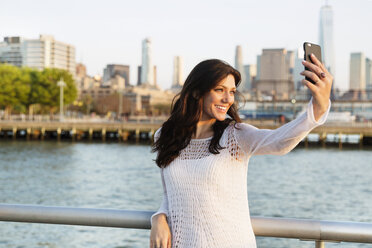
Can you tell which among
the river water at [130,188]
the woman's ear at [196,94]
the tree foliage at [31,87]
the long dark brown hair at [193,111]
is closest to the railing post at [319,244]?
→ the long dark brown hair at [193,111]

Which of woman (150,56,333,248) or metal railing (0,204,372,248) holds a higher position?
woman (150,56,333,248)

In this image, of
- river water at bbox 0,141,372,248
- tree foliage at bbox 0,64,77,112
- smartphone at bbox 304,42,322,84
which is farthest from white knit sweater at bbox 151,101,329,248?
tree foliage at bbox 0,64,77,112

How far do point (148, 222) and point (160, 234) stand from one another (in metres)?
0.19

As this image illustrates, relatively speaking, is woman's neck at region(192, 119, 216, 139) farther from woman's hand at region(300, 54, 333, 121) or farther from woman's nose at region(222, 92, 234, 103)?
woman's hand at region(300, 54, 333, 121)

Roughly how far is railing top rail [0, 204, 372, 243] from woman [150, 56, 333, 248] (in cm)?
15

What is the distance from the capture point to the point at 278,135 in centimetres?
233

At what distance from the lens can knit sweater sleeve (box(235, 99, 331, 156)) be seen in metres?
2.18

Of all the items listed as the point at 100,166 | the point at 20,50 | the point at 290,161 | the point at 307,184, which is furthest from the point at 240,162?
the point at 20,50

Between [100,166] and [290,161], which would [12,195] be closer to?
[100,166]

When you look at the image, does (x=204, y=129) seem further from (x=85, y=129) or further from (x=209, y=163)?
(x=85, y=129)

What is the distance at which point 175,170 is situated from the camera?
254 cm

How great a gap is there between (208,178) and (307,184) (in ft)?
92.9

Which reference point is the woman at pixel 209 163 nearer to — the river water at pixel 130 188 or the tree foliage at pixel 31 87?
the river water at pixel 130 188

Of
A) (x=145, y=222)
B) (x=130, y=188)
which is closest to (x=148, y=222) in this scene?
(x=145, y=222)
